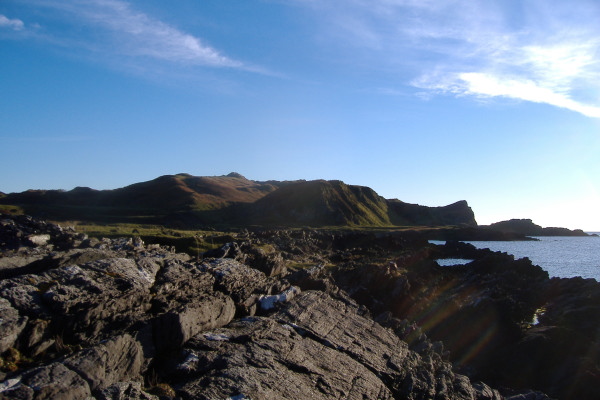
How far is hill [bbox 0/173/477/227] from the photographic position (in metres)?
129

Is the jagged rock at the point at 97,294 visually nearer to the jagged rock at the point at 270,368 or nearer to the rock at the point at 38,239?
the jagged rock at the point at 270,368

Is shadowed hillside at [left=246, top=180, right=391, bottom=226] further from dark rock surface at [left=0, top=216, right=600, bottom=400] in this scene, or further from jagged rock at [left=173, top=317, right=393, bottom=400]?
jagged rock at [left=173, top=317, right=393, bottom=400]

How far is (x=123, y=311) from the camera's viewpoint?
40.1 ft

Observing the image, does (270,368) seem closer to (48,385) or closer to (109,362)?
(109,362)

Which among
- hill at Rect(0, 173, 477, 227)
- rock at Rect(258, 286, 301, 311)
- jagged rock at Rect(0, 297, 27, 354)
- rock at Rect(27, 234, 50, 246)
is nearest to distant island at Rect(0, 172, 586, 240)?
hill at Rect(0, 173, 477, 227)

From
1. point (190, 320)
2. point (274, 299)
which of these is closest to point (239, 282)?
point (274, 299)

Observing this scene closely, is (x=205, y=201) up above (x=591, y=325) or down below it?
above

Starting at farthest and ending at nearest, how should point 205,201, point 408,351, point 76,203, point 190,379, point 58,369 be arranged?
1. point 205,201
2. point 76,203
3. point 408,351
4. point 190,379
5. point 58,369

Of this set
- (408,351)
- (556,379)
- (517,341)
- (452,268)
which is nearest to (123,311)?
(408,351)

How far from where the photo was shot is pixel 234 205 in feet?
497

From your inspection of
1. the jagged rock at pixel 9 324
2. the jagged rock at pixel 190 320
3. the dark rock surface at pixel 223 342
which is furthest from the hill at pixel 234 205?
the jagged rock at pixel 9 324

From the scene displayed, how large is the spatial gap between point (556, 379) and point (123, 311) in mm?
19277

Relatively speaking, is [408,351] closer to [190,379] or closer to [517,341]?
[190,379]

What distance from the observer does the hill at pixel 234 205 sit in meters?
129
